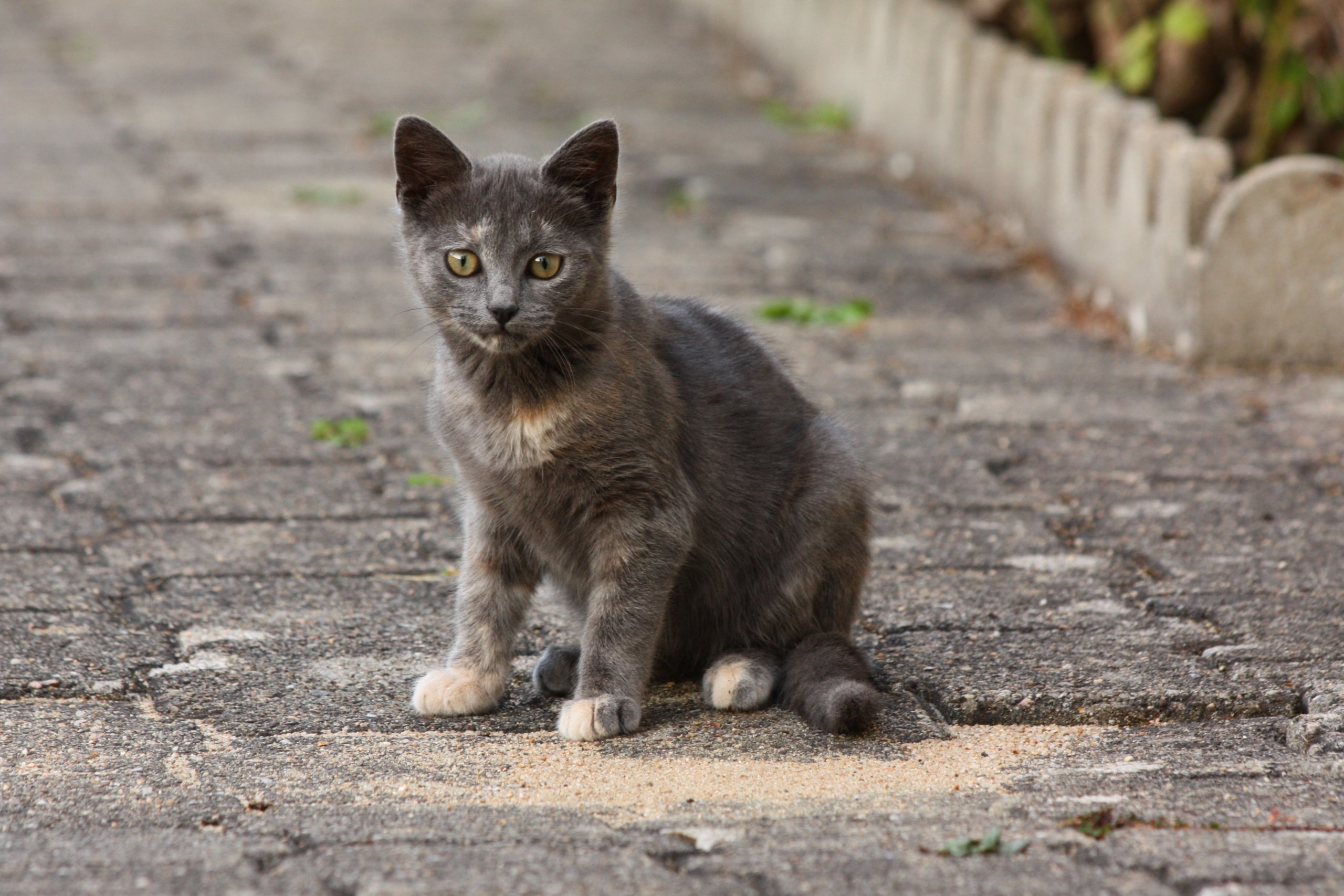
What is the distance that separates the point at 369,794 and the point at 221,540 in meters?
1.37

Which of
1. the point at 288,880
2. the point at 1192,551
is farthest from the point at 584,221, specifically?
the point at 1192,551

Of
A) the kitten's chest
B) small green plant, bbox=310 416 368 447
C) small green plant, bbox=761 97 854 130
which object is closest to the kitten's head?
the kitten's chest

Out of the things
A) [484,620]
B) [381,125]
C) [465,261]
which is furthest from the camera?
[381,125]

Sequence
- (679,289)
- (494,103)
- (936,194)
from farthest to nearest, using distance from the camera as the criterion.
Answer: (494,103), (936,194), (679,289)

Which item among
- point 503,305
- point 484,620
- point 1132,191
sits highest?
point 1132,191

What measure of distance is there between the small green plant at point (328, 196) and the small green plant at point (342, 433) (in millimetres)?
2744

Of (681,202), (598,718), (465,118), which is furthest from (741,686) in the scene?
(465,118)

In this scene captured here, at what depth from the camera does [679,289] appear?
5.67 meters

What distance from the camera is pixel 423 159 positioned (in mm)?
2840

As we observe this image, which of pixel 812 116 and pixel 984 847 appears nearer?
pixel 984 847

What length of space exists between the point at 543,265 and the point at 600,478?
15.7 inches

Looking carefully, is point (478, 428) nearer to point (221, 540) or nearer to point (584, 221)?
point (584, 221)

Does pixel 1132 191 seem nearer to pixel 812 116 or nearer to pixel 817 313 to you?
pixel 817 313

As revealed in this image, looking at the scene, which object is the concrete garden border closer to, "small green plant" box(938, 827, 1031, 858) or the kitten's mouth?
the kitten's mouth
